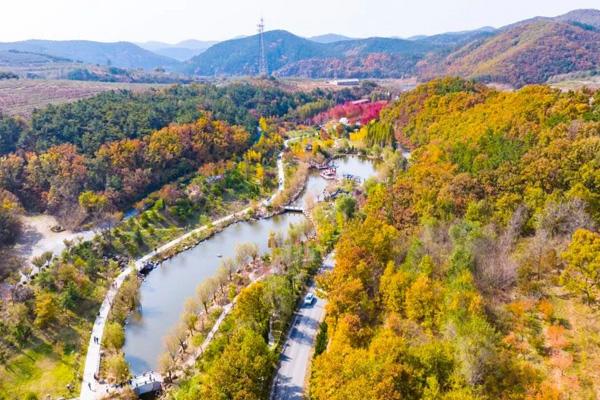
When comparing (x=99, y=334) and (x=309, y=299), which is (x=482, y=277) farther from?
(x=99, y=334)

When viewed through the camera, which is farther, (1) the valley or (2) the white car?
(2) the white car

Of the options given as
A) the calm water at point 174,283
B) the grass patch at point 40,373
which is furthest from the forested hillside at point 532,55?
the grass patch at point 40,373

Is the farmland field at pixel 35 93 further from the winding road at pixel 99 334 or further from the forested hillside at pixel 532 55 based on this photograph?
the forested hillside at pixel 532 55

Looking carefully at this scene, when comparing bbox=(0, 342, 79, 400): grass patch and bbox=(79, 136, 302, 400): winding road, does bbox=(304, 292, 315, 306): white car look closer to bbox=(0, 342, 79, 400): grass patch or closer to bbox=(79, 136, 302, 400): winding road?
bbox=(79, 136, 302, 400): winding road

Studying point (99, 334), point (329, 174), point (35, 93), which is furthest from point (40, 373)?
point (35, 93)

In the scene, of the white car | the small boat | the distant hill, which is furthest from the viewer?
the distant hill

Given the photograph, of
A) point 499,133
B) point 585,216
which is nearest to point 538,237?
point 585,216

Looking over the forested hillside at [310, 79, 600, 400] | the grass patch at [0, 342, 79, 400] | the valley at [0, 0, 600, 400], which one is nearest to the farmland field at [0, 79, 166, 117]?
the valley at [0, 0, 600, 400]

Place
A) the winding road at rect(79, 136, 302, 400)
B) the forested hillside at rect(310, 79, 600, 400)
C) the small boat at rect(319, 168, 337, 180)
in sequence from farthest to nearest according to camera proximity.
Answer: the small boat at rect(319, 168, 337, 180) < the winding road at rect(79, 136, 302, 400) < the forested hillside at rect(310, 79, 600, 400)

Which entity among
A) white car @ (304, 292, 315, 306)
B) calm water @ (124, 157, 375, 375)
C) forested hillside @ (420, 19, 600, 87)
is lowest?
calm water @ (124, 157, 375, 375)
